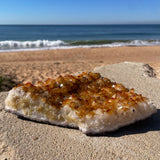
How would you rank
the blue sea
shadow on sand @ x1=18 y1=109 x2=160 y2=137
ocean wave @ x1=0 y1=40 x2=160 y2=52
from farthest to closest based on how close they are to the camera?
the blue sea < ocean wave @ x1=0 y1=40 x2=160 y2=52 < shadow on sand @ x1=18 y1=109 x2=160 y2=137

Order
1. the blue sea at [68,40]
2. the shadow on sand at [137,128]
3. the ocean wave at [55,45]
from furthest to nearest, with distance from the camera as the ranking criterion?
the blue sea at [68,40] → the ocean wave at [55,45] → the shadow on sand at [137,128]

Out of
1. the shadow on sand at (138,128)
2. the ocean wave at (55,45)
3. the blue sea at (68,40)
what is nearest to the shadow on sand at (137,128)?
the shadow on sand at (138,128)

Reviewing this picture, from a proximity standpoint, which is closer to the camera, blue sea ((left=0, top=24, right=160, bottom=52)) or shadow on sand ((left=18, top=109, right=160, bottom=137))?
shadow on sand ((left=18, top=109, right=160, bottom=137))

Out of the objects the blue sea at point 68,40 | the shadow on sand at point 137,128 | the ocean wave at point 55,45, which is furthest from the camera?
the blue sea at point 68,40

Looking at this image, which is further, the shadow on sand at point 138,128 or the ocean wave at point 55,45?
the ocean wave at point 55,45

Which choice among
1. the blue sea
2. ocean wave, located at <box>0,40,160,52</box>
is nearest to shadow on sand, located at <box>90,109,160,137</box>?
the blue sea

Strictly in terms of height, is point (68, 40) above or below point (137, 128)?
below

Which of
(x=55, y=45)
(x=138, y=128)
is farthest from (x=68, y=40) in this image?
(x=138, y=128)

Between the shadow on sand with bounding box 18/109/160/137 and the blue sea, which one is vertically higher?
the shadow on sand with bounding box 18/109/160/137

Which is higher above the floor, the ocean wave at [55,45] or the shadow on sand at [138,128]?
the shadow on sand at [138,128]

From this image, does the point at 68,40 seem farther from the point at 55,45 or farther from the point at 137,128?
the point at 137,128

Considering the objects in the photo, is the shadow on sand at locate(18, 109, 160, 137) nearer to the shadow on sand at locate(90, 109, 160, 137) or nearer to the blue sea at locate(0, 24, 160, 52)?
the shadow on sand at locate(90, 109, 160, 137)

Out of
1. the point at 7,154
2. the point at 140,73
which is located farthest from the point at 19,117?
the point at 140,73

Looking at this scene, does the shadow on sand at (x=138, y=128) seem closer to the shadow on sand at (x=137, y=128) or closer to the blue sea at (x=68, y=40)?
the shadow on sand at (x=137, y=128)
